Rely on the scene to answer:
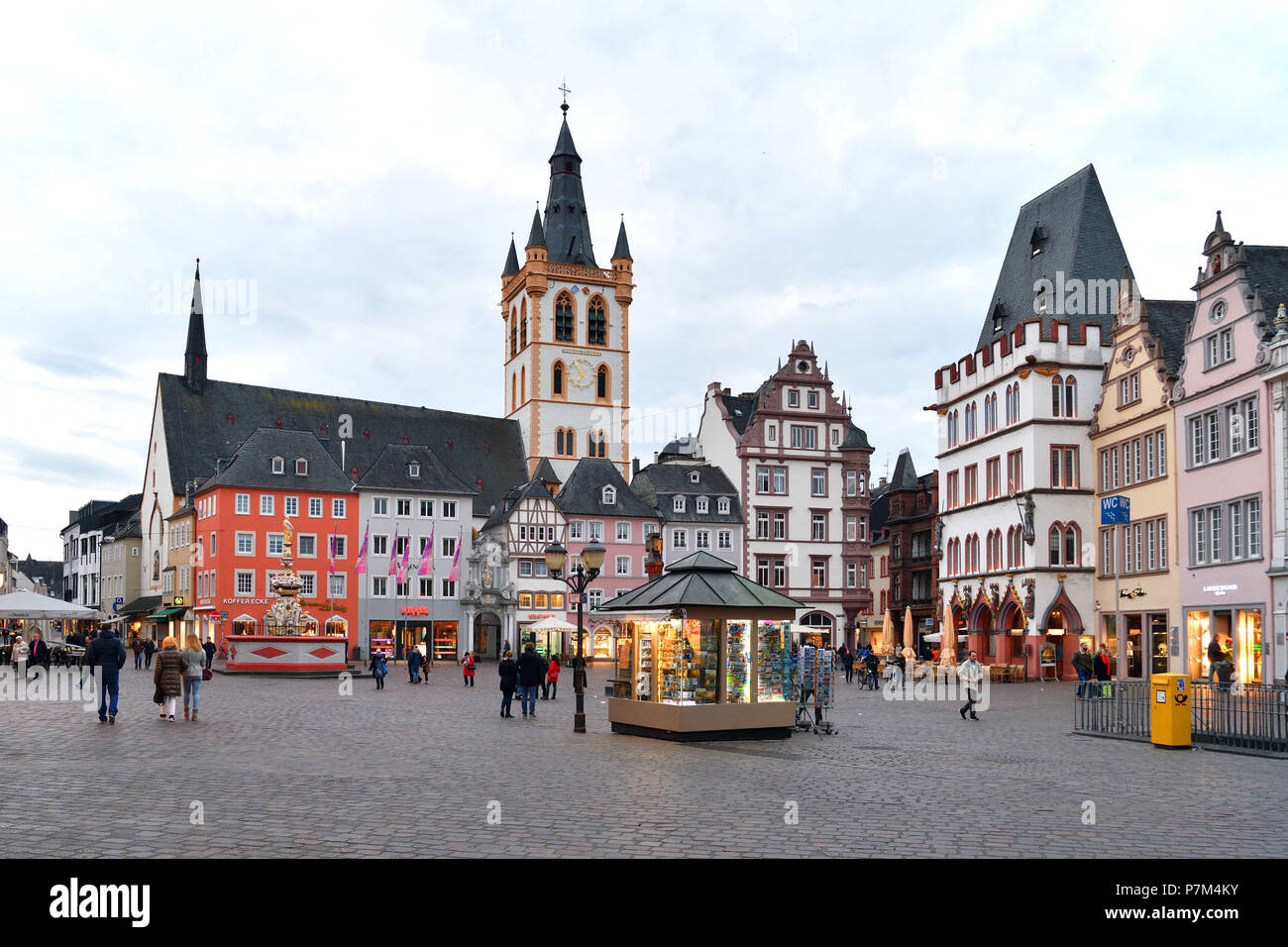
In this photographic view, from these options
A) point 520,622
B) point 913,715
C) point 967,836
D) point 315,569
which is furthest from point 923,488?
point 967,836

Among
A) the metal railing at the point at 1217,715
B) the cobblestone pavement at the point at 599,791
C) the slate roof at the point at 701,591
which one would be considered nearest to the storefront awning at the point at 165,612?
the cobblestone pavement at the point at 599,791

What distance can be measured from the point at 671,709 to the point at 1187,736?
8.35m

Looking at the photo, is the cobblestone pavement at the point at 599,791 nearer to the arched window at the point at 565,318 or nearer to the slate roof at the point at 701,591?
the slate roof at the point at 701,591

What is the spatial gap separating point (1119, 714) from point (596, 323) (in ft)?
252

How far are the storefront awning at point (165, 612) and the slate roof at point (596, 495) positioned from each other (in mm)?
22809

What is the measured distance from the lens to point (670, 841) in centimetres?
1116

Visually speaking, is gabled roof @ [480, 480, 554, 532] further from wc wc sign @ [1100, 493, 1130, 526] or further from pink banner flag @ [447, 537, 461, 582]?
wc wc sign @ [1100, 493, 1130, 526]

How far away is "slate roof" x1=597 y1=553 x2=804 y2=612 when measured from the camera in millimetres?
22203

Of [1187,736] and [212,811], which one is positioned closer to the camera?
[212,811]

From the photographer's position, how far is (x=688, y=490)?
254ft

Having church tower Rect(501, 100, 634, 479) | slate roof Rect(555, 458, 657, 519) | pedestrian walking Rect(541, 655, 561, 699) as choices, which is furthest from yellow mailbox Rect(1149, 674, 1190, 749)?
church tower Rect(501, 100, 634, 479)

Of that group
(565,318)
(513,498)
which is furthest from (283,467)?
(565,318)
